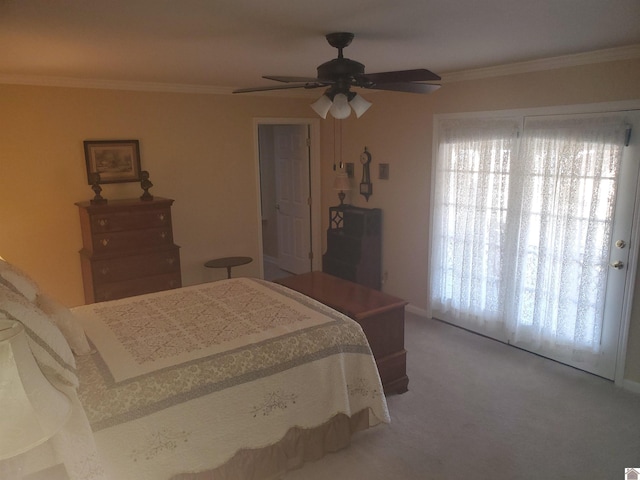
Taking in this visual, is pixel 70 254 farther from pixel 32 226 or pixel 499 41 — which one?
pixel 499 41

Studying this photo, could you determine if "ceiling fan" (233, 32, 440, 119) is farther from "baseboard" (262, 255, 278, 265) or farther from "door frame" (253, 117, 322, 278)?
"baseboard" (262, 255, 278, 265)

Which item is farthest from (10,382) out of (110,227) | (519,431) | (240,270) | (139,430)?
(240,270)

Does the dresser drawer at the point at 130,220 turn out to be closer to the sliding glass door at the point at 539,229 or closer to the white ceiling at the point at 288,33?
the white ceiling at the point at 288,33

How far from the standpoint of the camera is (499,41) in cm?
289

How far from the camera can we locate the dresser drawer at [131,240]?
165 inches

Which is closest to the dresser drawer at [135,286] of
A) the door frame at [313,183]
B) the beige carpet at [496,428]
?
the door frame at [313,183]

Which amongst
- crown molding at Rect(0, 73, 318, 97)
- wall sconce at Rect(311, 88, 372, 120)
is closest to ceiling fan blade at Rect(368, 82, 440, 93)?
wall sconce at Rect(311, 88, 372, 120)

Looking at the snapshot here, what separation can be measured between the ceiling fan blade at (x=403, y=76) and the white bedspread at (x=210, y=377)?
1382 millimetres

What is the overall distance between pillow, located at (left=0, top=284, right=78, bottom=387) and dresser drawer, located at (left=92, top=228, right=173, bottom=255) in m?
2.47

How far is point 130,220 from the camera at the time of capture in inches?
169

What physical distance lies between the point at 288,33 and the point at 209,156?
2.74 metres

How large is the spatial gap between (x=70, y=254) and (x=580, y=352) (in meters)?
4.50

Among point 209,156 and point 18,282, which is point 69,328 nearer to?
point 18,282

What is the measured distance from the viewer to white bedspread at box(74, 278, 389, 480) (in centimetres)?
208
